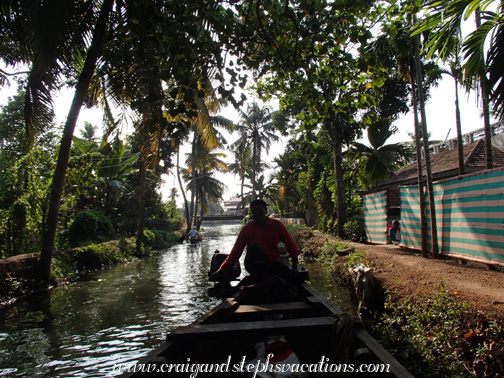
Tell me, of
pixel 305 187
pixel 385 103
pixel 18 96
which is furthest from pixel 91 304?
pixel 18 96

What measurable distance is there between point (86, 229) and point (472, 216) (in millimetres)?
15853

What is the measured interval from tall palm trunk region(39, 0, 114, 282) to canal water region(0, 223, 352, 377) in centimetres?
109

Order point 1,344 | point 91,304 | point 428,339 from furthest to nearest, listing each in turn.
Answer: point 91,304 < point 1,344 < point 428,339

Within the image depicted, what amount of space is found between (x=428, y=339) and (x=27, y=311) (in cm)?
811

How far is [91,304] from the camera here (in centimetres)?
855

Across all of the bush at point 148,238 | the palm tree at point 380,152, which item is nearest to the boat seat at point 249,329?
the palm tree at point 380,152

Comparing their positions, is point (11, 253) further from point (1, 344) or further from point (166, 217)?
point (166, 217)

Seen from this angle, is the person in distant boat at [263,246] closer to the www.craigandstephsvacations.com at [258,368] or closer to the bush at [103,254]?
the www.craigandstephsvacations.com at [258,368]

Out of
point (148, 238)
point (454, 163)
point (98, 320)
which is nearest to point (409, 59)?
point (454, 163)

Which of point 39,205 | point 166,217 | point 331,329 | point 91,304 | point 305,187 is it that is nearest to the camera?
point 331,329

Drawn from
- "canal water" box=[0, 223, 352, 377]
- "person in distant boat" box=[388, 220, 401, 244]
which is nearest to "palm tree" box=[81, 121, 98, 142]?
"canal water" box=[0, 223, 352, 377]

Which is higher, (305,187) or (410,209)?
(305,187)

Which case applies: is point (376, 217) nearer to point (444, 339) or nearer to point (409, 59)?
point (409, 59)

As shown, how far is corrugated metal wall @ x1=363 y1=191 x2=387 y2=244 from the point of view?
13305 mm
